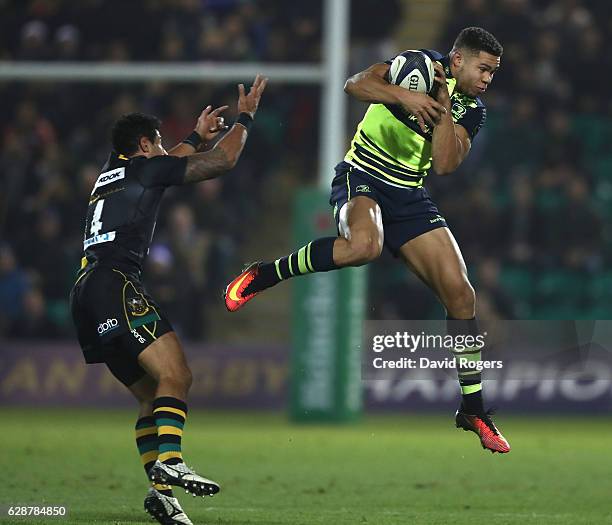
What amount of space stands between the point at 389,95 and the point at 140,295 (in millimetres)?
1719

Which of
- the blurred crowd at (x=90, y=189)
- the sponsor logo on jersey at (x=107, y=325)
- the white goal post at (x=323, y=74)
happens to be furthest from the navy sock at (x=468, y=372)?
the blurred crowd at (x=90, y=189)

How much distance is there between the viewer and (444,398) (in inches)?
578

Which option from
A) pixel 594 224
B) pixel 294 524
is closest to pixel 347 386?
pixel 594 224

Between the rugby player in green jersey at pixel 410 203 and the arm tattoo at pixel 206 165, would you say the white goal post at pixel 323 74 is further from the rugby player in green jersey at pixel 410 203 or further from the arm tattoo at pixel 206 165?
the arm tattoo at pixel 206 165

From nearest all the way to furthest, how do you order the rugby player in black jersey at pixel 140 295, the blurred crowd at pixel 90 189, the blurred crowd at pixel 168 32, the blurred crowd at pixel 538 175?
the rugby player in black jersey at pixel 140 295 < the blurred crowd at pixel 90 189 < the blurred crowd at pixel 538 175 < the blurred crowd at pixel 168 32

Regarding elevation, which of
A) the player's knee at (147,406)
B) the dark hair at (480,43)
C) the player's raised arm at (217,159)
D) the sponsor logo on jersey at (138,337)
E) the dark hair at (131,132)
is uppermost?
the dark hair at (480,43)

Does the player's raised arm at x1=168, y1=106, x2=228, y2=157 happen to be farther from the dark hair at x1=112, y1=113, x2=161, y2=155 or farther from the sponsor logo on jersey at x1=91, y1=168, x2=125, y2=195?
the sponsor logo on jersey at x1=91, y1=168, x2=125, y2=195

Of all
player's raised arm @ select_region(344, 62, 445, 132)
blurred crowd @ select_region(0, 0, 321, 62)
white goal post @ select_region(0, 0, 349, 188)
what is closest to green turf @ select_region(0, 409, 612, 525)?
player's raised arm @ select_region(344, 62, 445, 132)

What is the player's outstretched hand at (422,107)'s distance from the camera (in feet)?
24.0

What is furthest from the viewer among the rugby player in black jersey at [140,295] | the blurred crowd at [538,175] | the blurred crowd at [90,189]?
the blurred crowd at [538,175]

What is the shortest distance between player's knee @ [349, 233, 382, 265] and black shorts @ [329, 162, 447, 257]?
1.17 feet

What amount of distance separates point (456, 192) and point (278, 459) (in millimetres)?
5962

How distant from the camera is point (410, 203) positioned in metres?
7.91

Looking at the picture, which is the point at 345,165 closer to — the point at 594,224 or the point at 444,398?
the point at 444,398
